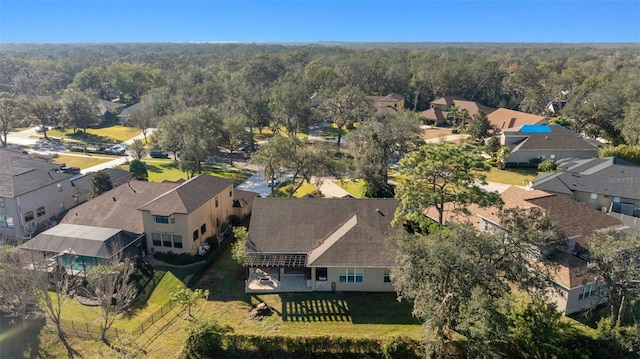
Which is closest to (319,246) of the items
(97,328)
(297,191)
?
(97,328)

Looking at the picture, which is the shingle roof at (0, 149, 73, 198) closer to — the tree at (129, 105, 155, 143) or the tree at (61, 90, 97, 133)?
the tree at (129, 105, 155, 143)

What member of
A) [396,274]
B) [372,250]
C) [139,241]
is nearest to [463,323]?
[396,274]

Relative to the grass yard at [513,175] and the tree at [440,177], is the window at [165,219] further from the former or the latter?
the grass yard at [513,175]

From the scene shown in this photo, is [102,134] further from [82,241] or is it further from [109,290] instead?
[109,290]

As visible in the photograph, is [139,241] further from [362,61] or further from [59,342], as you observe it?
[362,61]

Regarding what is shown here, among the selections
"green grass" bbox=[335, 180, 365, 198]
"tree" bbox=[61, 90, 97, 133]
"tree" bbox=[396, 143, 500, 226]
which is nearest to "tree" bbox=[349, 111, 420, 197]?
"green grass" bbox=[335, 180, 365, 198]

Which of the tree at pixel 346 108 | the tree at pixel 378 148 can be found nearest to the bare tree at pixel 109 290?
the tree at pixel 378 148
